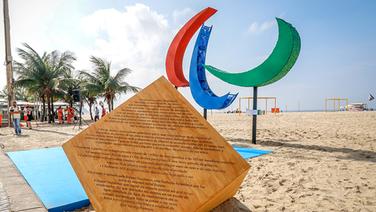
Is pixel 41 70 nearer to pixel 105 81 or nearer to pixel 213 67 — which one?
pixel 105 81

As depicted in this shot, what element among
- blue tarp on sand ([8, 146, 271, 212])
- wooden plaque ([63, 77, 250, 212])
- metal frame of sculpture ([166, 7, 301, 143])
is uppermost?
metal frame of sculpture ([166, 7, 301, 143])

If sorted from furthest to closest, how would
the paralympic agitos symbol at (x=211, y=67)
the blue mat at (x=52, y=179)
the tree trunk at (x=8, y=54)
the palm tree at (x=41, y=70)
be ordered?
1. the palm tree at (x=41, y=70)
2. the tree trunk at (x=8, y=54)
3. the paralympic agitos symbol at (x=211, y=67)
4. the blue mat at (x=52, y=179)

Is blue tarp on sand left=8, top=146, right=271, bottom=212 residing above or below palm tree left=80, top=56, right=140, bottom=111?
below

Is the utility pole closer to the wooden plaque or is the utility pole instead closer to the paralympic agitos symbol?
the paralympic agitos symbol

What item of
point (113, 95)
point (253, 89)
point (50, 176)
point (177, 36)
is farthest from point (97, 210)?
point (113, 95)

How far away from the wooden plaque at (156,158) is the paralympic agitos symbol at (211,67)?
17.9 ft

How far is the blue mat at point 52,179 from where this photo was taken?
11.1ft

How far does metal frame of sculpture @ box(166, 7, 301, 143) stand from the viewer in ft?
23.7

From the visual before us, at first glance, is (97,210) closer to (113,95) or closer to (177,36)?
(177,36)

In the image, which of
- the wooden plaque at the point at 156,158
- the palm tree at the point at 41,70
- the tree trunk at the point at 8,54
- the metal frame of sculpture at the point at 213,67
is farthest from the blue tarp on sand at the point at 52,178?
the palm tree at the point at 41,70

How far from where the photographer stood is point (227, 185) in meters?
2.31

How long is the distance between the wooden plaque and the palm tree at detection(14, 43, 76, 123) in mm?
22806

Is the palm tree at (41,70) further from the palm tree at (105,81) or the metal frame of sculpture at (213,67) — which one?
the metal frame of sculpture at (213,67)

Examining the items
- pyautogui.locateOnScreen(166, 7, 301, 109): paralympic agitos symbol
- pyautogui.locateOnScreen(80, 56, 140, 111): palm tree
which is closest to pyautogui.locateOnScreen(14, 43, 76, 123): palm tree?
pyautogui.locateOnScreen(80, 56, 140, 111): palm tree
